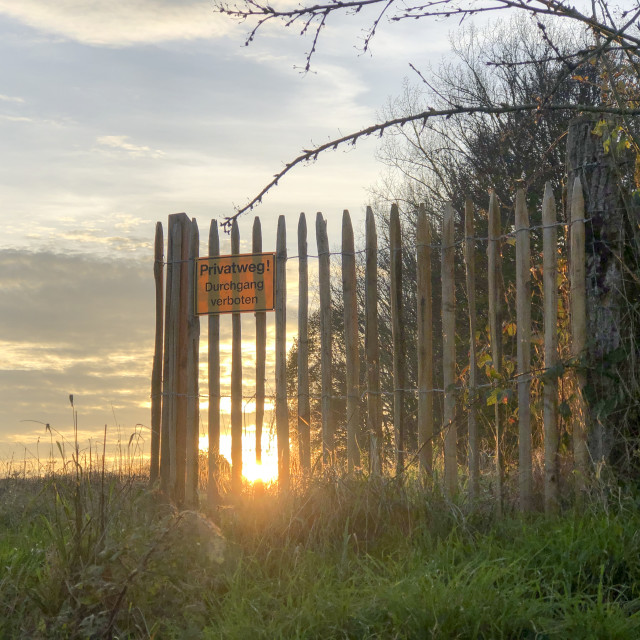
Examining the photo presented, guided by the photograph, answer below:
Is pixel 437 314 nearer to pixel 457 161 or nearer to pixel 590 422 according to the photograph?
pixel 457 161

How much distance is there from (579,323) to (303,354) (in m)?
2.27

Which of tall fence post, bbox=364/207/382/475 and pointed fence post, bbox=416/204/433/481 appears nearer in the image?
pointed fence post, bbox=416/204/433/481

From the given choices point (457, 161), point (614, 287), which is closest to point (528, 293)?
point (614, 287)

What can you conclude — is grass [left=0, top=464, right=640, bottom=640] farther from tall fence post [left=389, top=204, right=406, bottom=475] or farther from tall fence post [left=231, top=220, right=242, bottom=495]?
tall fence post [left=231, top=220, right=242, bottom=495]

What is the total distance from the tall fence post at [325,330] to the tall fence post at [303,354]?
0.15m

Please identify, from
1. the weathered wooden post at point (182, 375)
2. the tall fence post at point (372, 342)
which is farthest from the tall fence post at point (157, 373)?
the tall fence post at point (372, 342)

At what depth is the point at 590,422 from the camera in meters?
5.00

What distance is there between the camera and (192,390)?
22.6 ft

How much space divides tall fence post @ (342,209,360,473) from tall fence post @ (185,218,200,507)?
167cm

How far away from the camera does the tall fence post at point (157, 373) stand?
7.18 meters

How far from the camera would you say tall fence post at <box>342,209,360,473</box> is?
19.0 feet

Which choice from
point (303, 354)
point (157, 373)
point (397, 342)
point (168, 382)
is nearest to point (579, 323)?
point (397, 342)

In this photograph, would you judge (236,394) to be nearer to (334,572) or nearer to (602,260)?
(334,572)

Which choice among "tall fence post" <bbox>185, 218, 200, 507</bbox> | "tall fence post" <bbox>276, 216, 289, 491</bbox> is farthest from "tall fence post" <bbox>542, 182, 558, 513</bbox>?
"tall fence post" <bbox>185, 218, 200, 507</bbox>
